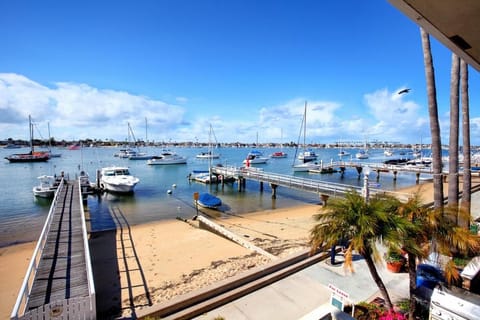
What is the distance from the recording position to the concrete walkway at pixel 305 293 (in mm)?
5746

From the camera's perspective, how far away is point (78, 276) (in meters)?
7.85

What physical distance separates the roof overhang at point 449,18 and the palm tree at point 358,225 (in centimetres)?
281

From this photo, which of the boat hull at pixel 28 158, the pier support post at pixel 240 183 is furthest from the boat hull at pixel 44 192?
the boat hull at pixel 28 158

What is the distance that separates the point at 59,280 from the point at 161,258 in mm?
4886

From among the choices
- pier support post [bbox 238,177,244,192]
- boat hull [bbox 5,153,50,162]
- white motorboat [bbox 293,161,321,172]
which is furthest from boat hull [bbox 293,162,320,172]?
boat hull [bbox 5,153,50,162]

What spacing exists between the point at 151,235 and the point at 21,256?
6.83 meters

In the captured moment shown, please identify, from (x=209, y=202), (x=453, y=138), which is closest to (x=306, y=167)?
(x=209, y=202)

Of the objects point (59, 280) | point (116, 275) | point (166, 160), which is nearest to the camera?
point (59, 280)

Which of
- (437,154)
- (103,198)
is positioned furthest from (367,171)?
(103,198)

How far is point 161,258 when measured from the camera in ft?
39.3

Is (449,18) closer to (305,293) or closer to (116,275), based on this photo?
(305,293)

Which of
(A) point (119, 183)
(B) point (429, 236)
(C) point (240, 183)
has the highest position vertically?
(B) point (429, 236)

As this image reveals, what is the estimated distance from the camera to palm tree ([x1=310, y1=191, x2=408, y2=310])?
434 centimetres

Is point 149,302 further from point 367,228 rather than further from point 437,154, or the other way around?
point 437,154
